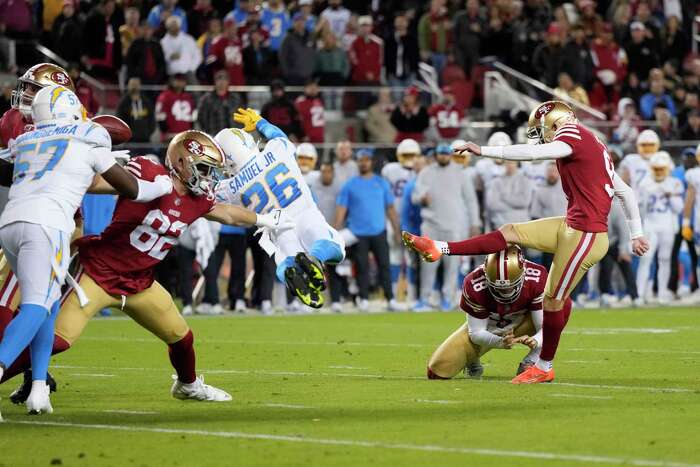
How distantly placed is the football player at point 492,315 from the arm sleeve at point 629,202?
72 cm

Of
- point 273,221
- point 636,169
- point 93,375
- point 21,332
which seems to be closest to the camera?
point 21,332

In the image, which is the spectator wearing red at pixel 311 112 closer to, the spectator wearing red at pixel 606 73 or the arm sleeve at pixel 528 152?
the spectator wearing red at pixel 606 73

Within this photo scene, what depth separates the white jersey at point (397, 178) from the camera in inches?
778

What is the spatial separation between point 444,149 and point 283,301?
2.98 meters

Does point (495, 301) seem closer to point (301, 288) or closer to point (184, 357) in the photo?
point (301, 288)

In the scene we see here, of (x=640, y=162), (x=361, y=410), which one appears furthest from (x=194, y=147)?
(x=640, y=162)

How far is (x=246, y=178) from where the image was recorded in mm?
11594

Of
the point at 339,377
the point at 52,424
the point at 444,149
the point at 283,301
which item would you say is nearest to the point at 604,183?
the point at 339,377

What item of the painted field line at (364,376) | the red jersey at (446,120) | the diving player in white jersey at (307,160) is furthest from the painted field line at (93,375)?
the red jersey at (446,120)

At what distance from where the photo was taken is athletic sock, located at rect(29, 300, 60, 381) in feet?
24.9

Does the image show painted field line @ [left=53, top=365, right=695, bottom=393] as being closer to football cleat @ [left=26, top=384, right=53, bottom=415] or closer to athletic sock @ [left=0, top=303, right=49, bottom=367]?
football cleat @ [left=26, top=384, right=53, bottom=415]

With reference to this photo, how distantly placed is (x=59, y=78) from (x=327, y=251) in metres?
2.95

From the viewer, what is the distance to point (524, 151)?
358 inches

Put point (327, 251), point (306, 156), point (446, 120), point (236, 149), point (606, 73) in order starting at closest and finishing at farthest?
1. point (327, 251)
2. point (236, 149)
3. point (306, 156)
4. point (446, 120)
5. point (606, 73)
